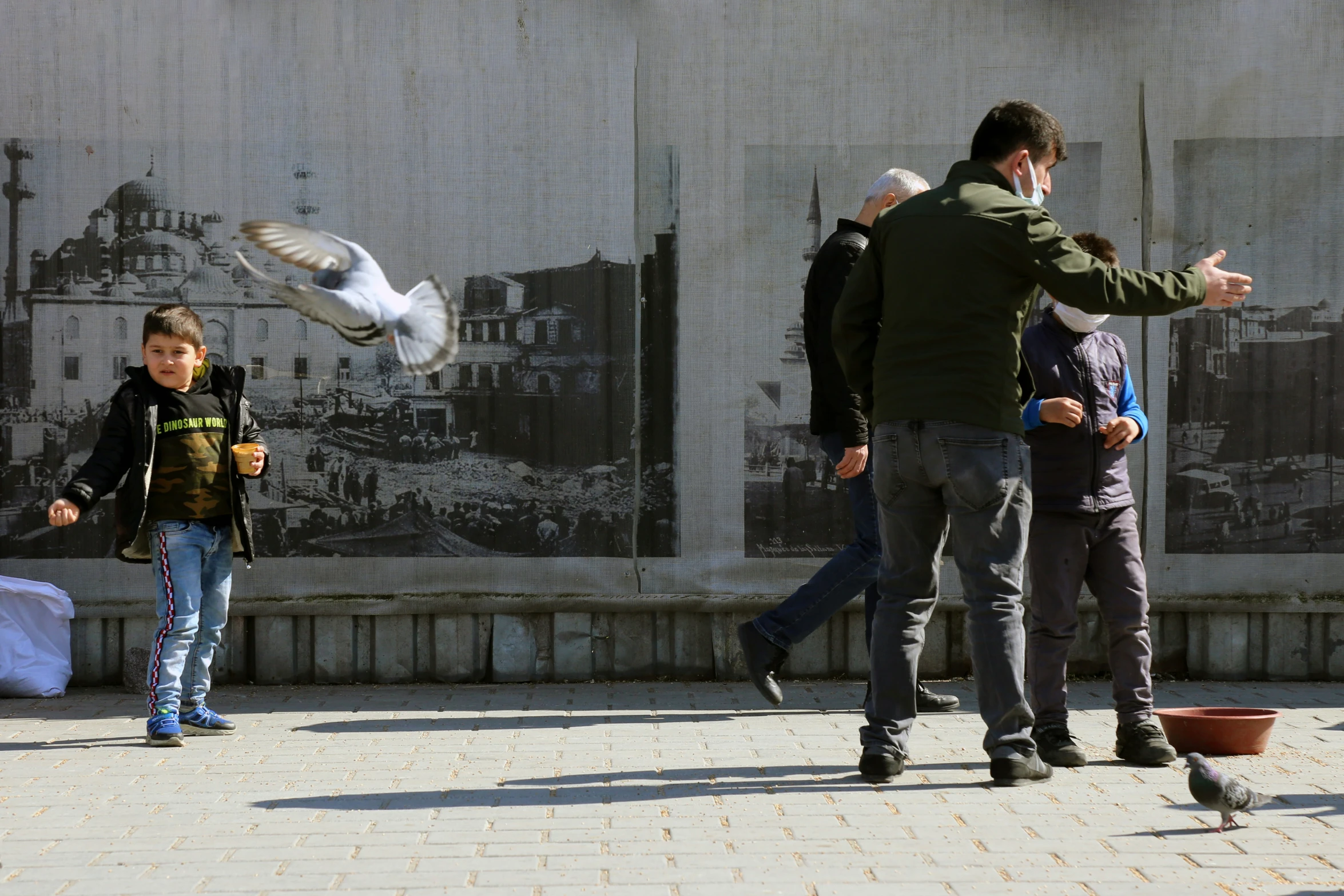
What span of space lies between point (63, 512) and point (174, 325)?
789 mm

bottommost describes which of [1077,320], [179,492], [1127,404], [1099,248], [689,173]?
[179,492]

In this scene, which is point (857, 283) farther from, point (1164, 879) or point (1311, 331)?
point (1311, 331)

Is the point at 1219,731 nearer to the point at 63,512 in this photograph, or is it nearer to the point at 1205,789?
the point at 1205,789

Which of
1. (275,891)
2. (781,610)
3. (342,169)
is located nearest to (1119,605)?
(781,610)

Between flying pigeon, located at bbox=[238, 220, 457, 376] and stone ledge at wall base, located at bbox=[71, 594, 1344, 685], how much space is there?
111 centimetres

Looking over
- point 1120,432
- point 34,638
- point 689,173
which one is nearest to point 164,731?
point 34,638

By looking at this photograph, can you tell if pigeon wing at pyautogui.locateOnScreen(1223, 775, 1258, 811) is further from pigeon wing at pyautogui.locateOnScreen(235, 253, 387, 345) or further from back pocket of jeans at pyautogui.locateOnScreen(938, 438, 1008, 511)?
pigeon wing at pyautogui.locateOnScreen(235, 253, 387, 345)

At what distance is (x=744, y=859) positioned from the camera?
3404mm

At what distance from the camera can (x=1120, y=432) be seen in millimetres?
4578

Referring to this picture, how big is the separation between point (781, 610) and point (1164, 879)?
2.48 m

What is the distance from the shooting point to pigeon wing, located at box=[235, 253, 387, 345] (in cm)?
595

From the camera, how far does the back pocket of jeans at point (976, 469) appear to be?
409 centimetres

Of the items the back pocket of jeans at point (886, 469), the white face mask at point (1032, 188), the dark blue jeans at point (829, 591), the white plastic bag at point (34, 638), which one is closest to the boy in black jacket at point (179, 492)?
the white plastic bag at point (34, 638)

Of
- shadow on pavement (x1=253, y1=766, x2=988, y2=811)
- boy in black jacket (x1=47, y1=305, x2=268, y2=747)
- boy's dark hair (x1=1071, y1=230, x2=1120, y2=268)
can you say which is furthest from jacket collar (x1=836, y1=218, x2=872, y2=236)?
boy in black jacket (x1=47, y1=305, x2=268, y2=747)
